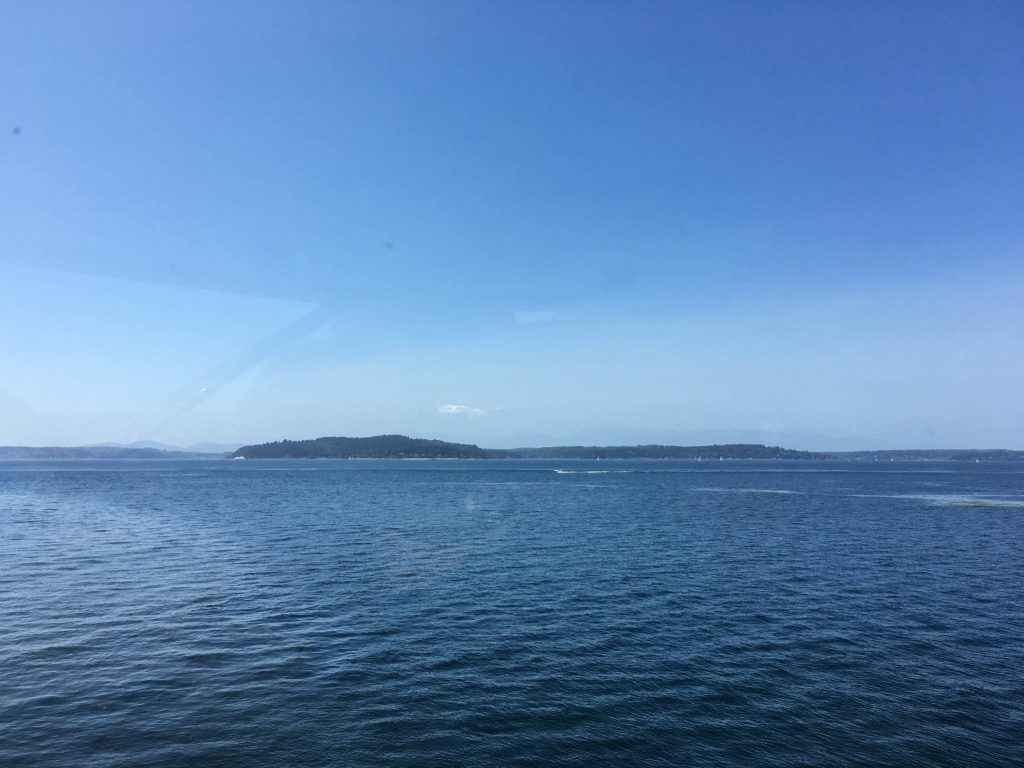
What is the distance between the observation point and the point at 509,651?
86.4 ft

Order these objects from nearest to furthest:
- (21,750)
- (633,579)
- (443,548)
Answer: (21,750), (633,579), (443,548)

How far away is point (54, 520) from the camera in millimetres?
70188

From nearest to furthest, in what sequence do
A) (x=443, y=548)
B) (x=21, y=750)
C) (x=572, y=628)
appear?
(x=21, y=750), (x=572, y=628), (x=443, y=548)

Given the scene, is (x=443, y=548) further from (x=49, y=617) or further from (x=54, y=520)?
(x=54, y=520)

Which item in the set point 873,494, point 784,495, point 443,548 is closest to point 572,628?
point 443,548

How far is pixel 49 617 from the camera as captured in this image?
31.2m

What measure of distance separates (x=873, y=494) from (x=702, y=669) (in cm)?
10905

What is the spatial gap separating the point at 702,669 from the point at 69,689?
2255 cm

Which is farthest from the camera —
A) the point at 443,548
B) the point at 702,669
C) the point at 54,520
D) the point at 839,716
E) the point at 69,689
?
the point at 54,520

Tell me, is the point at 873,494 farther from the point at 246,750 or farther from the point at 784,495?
the point at 246,750

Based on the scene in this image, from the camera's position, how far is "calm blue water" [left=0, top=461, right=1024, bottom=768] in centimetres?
1891

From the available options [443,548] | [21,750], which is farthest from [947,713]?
[443,548]

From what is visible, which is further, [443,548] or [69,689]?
[443,548]

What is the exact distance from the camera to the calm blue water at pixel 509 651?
18.9 meters
